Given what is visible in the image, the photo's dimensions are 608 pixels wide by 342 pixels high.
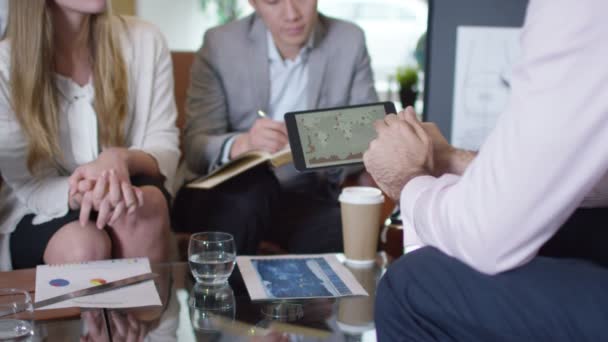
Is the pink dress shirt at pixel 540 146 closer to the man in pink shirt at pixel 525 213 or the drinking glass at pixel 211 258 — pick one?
the man in pink shirt at pixel 525 213

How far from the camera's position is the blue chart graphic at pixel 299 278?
3.61 feet

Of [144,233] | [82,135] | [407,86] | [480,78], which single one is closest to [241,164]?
[144,233]

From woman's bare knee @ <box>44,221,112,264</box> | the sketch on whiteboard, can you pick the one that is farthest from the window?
woman's bare knee @ <box>44,221,112,264</box>

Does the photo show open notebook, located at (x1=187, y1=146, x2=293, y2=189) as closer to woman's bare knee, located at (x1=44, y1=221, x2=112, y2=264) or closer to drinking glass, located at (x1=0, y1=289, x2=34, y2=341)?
woman's bare knee, located at (x1=44, y1=221, x2=112, y2=264)

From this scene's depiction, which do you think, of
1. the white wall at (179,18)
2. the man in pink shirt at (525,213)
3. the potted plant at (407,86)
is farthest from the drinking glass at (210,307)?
the white wall at (179,18)

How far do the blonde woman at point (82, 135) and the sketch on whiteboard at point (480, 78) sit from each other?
84 cm

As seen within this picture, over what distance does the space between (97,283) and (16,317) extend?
19 cm

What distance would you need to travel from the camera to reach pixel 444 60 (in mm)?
2061

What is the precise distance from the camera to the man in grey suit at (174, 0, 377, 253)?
1.72m

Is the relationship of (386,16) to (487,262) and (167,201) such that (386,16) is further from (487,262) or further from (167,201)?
(487,262)

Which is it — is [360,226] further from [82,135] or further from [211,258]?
[82,135]

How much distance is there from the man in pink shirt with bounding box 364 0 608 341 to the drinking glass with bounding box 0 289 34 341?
45cm

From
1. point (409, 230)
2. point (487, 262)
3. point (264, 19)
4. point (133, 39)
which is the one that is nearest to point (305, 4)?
point (264, 19)

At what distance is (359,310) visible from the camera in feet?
3.46
